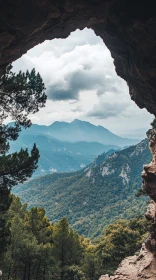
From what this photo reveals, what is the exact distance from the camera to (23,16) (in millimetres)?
14625

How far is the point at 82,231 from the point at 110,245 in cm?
13550

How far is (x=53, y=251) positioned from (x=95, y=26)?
27433mm

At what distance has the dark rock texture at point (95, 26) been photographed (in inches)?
578

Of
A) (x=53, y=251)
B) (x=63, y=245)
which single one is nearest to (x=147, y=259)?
(x=63, y=245)

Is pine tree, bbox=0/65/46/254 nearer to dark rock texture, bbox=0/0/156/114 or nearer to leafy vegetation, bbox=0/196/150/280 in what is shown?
dark rock texture, bbox=0/0/156/114

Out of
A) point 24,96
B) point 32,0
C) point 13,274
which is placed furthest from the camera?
point 13,274

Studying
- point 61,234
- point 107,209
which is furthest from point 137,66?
point 107,209

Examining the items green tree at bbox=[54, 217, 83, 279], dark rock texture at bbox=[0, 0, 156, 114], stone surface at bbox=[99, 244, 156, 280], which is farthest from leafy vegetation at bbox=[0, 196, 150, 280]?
dark rock texture at bbox=[0, 0, 156, 114]

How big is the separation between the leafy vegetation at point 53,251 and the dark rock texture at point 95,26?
20.5 metres

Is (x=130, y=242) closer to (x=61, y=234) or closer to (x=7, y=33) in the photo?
(x=61, y=234)

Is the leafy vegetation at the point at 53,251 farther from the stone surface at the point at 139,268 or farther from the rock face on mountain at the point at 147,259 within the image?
the stone surface at the point at 139,268

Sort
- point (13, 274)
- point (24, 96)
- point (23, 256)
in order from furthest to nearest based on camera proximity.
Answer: point (13, 274) → point (23, 256) → point (24, 96)

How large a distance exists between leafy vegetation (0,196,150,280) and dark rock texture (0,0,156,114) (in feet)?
67.2

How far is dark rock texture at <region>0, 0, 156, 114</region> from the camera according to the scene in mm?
14688
